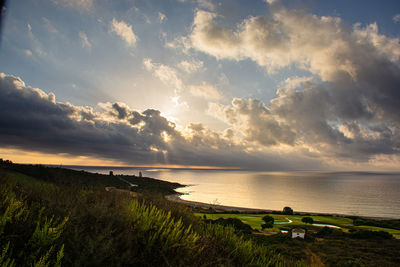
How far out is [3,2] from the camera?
3.12 m

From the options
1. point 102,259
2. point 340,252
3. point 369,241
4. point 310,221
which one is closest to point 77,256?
point 102,259

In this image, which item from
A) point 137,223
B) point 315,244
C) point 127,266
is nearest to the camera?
point 127,266

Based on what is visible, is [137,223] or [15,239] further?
[137,223]

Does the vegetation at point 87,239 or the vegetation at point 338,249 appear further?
the vegetation at point 338,249

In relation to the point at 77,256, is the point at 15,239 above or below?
above

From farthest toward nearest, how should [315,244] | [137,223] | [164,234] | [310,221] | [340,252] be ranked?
1. [310,221]
2. [315,244]
3. [340,252]
4. [137,223]
5. [164,234]

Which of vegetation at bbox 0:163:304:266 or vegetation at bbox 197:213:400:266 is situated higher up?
vegetation at bbox 0:163:304:266

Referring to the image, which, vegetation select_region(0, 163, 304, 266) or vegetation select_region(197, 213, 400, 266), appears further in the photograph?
vegetation select_region(197, 213, 400, 266)

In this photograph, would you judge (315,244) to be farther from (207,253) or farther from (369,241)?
(207,253)

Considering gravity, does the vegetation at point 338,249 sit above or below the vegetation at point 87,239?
below

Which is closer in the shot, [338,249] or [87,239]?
[87,239]

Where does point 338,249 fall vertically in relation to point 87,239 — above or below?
below

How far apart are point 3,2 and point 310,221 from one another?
43.9 metres

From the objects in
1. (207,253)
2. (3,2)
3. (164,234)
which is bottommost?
(207,253)
